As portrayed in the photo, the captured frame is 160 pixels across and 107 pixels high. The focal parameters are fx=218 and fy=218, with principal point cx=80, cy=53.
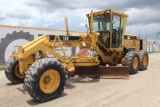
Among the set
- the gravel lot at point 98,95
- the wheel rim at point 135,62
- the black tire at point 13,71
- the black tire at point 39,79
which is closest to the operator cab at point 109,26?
the wheel rim at point 135,62

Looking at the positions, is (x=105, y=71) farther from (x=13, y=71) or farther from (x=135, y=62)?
(x=13, y=71)

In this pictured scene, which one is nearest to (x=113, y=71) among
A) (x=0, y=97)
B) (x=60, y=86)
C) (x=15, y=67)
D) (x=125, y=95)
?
(x=125, y=95)

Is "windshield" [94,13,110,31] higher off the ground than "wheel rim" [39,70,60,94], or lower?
higher

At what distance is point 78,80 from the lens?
845cm

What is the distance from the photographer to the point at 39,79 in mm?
5617

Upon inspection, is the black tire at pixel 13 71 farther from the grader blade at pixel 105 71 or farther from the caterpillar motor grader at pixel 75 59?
the grader blade at pixel 105 71

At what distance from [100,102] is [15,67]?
139 inches

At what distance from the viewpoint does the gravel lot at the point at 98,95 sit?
5.49 m

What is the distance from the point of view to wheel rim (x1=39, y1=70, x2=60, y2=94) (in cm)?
577

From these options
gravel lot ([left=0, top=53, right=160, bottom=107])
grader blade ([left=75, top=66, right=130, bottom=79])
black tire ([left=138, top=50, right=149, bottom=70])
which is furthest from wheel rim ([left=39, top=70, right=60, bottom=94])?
black tire ([left=138, top=50, right=149, bottom=70])

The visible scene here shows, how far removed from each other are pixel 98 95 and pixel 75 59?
7.56ft

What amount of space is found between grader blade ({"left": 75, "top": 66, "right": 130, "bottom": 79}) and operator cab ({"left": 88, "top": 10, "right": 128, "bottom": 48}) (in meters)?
1.62

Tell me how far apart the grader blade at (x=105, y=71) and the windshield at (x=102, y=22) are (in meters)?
2.05

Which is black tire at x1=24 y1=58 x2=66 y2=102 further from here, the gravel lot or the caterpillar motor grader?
the gravel lot
